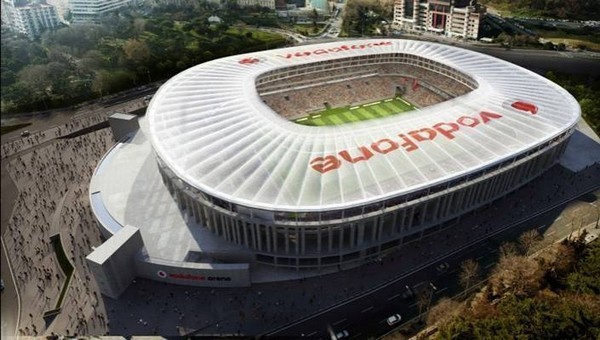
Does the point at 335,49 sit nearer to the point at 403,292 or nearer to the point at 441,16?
the point at 403,292

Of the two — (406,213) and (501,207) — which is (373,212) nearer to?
(406,213)

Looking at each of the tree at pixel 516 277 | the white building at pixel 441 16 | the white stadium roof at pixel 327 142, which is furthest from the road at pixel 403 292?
the white building at pixel 441 16

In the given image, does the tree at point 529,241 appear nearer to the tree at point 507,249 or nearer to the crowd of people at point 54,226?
the tree at point 507,249

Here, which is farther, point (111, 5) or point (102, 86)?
point (111, 5)

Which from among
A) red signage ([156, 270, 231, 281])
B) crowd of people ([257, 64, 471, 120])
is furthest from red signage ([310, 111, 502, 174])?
crowd of people ([257, 64, 471, 120])

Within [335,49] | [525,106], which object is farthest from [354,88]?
[525,106]

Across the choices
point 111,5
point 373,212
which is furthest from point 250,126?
point 111,5
